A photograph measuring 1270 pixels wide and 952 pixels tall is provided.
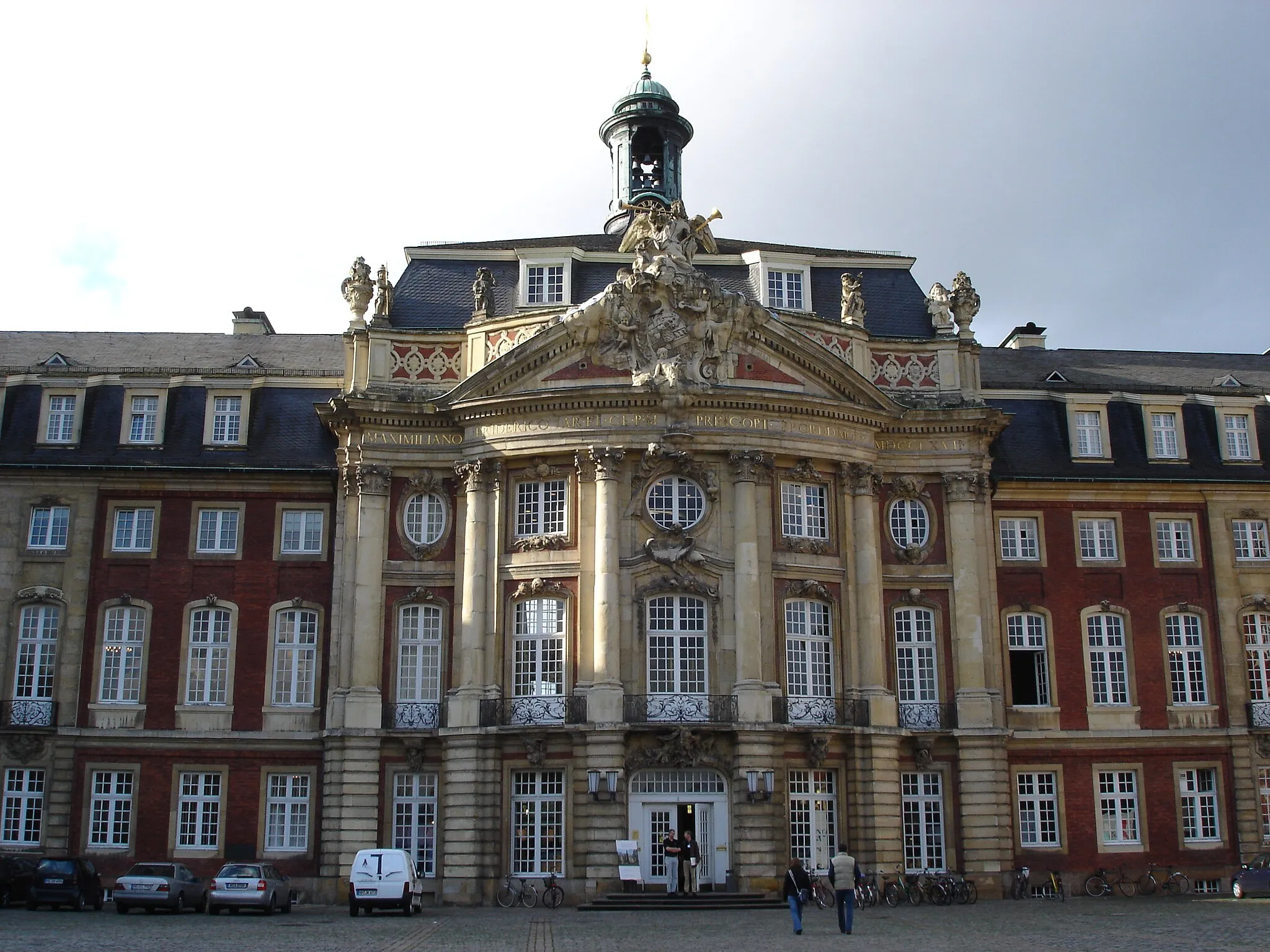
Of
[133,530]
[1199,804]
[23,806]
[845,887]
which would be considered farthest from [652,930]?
[133,530]

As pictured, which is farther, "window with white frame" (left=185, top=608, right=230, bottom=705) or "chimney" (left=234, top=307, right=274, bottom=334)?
"chimney" (left=234, top=307, right=274, bottom=334)

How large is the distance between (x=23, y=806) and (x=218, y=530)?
9191 mm

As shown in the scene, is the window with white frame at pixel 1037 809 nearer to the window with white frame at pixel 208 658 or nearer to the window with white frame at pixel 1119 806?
the window with white frame at pixel 1119 806

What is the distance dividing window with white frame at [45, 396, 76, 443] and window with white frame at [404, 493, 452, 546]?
10741mm

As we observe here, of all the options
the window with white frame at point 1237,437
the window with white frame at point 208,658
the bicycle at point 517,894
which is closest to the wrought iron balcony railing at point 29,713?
the window with white frame at point 208,658

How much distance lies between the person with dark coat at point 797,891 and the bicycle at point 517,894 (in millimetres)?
9992

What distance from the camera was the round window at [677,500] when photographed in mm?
38031

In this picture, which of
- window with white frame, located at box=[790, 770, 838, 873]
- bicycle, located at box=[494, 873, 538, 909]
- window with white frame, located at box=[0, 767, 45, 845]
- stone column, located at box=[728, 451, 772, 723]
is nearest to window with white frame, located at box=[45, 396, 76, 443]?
window with white frame, located at box=[0, 767, 45, 845]

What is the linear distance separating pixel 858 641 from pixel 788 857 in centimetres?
615

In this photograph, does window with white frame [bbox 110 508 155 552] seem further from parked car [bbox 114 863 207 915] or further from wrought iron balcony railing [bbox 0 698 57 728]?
parked car [bbox 114 863 207 915]

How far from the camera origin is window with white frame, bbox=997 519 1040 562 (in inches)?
1674

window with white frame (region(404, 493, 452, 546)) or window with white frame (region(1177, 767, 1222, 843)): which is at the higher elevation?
window with white frame (region(404, 493, 452, 546))

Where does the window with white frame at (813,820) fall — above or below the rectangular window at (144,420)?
below

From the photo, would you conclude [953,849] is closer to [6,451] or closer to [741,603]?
[741,603]
